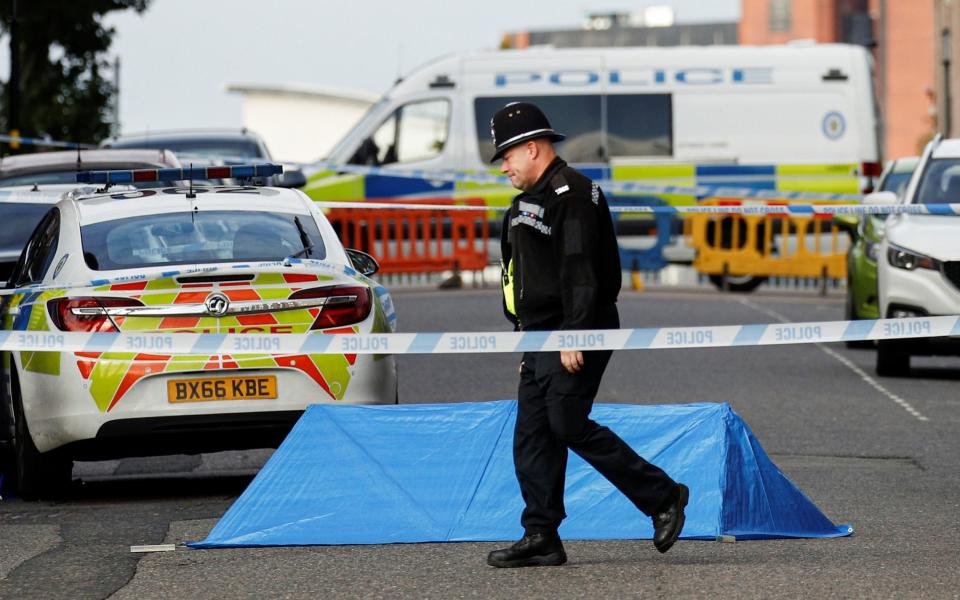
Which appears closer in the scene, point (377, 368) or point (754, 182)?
point (377, 368)

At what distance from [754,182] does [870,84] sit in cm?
182

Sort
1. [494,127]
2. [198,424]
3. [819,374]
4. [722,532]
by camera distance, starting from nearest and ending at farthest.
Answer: [494,127], [722,532], [198,424], [819,374]

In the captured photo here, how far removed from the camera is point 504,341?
24.2 feet

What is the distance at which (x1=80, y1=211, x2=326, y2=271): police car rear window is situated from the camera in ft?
30.9

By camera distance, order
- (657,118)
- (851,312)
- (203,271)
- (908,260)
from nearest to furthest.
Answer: (203,271), (908,260), (851,312), (657,118)

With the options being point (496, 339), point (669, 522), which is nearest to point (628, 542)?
point (669, 522)

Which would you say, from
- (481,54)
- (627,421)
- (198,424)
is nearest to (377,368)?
(198,424)

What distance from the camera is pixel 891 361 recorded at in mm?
15258

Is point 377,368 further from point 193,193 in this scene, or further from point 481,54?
point 481,54

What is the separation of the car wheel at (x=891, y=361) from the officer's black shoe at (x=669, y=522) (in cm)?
814

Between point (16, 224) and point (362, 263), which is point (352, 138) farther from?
point (362, 263)

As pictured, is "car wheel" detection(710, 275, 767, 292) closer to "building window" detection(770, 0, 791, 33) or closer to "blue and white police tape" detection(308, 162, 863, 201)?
"blue and white police tape" detection(308, 162, 863, 201)

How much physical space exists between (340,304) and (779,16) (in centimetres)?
10615

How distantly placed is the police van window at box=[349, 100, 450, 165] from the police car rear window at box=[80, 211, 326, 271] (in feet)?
49.3
